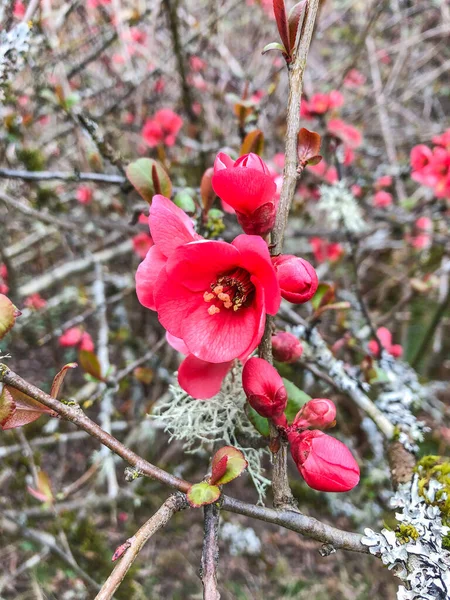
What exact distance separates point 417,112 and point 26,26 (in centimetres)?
276

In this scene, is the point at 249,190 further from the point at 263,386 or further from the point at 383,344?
the point at 383,344

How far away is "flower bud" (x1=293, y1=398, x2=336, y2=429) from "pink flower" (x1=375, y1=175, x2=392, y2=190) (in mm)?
1534

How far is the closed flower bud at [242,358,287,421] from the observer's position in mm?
490

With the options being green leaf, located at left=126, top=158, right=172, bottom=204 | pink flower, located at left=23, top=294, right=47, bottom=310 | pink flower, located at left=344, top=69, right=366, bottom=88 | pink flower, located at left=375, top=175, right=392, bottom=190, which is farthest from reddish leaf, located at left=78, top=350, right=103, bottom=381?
pink flower, located at left=344, top=69, right=366, bottom=88

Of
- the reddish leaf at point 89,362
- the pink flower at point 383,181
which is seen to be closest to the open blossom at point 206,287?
the reddish leaf at point 89,362

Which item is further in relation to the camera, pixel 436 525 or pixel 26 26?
pixel 26 26

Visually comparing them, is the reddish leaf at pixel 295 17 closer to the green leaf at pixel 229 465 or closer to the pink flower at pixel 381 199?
the green leaf at pixel 229 465

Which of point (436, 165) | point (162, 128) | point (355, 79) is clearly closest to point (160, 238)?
point (436, 165)

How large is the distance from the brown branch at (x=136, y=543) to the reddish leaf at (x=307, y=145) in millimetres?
412

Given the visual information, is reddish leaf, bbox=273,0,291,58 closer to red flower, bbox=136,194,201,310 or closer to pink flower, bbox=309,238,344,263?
red flower, bbox=136,194,201,310

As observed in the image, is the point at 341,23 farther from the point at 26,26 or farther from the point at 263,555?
the point at 263,555

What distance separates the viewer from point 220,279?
0.55 meters

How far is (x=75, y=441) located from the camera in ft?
6.57

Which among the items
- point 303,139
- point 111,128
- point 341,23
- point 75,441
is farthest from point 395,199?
point 303,139
